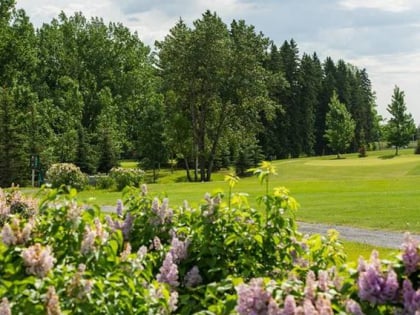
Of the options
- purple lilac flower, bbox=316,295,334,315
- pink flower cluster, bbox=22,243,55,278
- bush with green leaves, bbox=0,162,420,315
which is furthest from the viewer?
pink flower cluster, bbox=22,243,55,278

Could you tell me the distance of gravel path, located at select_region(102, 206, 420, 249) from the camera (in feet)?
41.6

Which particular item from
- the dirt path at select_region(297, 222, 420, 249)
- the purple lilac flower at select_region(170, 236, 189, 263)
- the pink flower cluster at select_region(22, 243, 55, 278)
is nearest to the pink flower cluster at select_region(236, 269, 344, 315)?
the pink flower cluster at select_region(22, 243, 55, 278)

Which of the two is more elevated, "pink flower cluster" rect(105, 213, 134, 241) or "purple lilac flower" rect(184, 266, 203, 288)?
"pink flower cluster" rect(105, 213, 134, 241)

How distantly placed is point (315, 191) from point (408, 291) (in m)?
24.3

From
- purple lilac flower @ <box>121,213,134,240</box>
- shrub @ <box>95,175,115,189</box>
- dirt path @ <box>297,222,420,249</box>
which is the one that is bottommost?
dirt path @ <box>297,222,420,249</box>

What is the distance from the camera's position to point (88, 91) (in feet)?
191

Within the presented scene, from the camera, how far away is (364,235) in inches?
547

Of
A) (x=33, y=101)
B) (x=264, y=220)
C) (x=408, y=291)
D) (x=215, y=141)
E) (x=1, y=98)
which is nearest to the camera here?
(x=408, y=291)

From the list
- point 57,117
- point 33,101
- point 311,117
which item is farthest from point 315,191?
point 311,117

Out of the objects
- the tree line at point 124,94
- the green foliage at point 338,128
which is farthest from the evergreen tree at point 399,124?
the tree line at point 124,94

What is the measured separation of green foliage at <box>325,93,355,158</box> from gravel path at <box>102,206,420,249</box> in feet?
212

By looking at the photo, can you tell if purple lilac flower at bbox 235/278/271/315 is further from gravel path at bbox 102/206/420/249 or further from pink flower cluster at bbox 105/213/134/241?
gravel path at bbox 102/206/420/249

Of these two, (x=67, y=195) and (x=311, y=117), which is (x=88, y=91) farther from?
(x=67, y=195)

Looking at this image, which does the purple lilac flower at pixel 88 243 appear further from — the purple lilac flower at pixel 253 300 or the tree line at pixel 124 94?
the tree line at pixel 124 94
